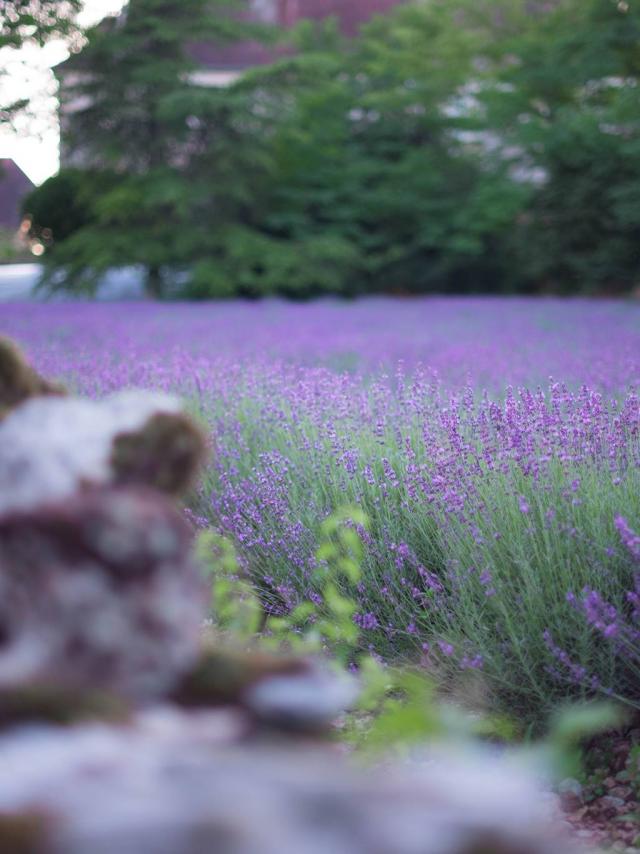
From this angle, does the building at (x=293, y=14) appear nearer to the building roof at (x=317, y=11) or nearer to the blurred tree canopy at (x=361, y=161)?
the building roof at (x=317, y=11)

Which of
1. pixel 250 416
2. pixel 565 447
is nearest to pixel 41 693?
pixel 565 447

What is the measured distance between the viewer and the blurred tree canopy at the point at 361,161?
1897 cm

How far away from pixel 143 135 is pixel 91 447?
2029 centimetres

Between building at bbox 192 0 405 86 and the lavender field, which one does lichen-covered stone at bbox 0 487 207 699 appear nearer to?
the lavender field

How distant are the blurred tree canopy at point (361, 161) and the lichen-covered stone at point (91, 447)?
17.3 m

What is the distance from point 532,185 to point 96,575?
69.0 ft

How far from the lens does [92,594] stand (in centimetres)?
102

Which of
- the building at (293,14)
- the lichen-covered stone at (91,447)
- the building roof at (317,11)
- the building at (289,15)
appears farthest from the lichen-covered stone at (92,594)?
the building roof at (317,11)

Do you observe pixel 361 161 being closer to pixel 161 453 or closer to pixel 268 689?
pixel 161 453

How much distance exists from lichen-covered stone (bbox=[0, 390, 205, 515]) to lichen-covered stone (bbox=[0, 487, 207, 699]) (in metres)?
0.10

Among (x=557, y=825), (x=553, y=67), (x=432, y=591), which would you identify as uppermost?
(x=553, y=67)

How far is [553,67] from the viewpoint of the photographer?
1986cm

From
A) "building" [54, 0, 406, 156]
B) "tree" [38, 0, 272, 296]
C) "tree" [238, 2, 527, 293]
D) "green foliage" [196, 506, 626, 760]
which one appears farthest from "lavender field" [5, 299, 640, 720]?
"building" [54, 0, 406, 156]

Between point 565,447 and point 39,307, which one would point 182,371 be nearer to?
point 565,447
